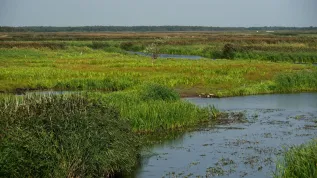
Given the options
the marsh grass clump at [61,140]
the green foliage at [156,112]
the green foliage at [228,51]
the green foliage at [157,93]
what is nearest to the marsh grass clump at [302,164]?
the marsh grass clump at [61,140]

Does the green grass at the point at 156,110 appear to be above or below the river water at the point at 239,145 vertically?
above

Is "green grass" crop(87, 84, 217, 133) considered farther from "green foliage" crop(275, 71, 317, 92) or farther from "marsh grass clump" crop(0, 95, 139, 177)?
"green foliage" crop(275, 71, 317, 92)

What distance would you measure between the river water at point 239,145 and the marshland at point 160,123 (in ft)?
0.12

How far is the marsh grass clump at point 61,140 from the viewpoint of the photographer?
42.4ft

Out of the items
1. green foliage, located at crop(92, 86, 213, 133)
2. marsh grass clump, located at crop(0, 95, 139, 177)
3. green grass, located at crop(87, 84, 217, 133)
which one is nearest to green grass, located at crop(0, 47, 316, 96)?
green grass, located at crop(87, 84, 217, 133)

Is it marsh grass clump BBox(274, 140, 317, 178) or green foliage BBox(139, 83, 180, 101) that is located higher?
marsh grass clump BBox(274, 140, 317, 178)

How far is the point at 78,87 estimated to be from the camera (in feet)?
115

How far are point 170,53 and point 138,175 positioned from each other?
66.8m

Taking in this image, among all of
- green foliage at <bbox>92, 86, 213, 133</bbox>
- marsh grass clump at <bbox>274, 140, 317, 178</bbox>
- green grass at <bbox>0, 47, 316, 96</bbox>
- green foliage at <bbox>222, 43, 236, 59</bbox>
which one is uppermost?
marsh grass clump at <bbox>274, 140, 317, 178</bbox>

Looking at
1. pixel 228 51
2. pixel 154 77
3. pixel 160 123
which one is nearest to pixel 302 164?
pixel 160 123

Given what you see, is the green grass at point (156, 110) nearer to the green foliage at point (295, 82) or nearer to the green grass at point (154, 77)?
the green grass at point (154, 77)

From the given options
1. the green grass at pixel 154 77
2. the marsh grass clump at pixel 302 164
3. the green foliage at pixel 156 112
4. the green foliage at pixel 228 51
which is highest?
the marsh grass clump at pixel 302 164

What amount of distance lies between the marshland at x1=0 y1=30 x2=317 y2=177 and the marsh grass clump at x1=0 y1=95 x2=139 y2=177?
0.03m

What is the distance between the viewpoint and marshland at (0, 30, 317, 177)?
1322 cm
